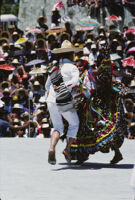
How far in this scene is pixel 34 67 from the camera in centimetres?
1777

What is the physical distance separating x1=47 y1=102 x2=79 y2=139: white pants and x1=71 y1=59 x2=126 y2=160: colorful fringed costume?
216 mm

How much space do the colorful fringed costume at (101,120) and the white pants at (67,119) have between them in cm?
22

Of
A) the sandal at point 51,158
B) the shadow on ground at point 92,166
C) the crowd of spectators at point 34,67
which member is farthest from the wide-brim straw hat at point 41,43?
the sandal at point 51,158

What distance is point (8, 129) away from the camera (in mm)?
15453

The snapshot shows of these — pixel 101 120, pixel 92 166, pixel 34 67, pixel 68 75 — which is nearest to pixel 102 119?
pixel 101 120

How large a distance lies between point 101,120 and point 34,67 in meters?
7.66

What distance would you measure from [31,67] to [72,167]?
8.14 m

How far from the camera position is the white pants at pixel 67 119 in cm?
997

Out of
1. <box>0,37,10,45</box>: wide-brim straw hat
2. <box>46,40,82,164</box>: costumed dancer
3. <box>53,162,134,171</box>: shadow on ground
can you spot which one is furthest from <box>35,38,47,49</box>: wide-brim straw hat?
<box>46,40,82,164</box>: costumed dancer

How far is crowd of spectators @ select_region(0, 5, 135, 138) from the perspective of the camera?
15.6 meters

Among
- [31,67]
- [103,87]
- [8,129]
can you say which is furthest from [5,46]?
[103,87]

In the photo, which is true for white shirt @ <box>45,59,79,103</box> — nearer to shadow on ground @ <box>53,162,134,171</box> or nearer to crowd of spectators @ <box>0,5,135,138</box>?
shadow on ground @ <box>53,162,134,171</box>

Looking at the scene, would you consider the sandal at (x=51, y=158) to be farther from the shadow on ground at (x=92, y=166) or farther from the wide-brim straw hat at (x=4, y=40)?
the wide-brim straw hat at (x=4, y=40)

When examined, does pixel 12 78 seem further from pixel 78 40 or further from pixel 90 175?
pixel 90 175
